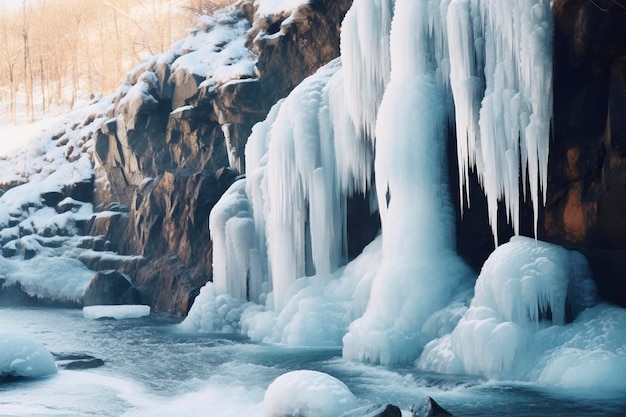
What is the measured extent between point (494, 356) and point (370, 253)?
488cm

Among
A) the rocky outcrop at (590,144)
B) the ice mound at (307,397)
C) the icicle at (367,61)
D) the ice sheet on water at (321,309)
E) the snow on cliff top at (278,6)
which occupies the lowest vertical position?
the ice mound at (307,397)

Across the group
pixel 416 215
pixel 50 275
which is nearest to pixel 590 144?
pixel 416 215

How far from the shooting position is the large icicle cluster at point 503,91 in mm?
10164

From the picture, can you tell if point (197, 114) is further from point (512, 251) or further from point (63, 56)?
point (63, 56)

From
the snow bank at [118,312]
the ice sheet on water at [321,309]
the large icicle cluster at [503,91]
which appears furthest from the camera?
the snow bank at [118,312]

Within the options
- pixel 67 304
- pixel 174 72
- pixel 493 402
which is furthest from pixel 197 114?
pixel 493 402

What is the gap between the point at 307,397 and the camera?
7574mm

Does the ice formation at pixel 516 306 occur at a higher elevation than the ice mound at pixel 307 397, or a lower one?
higher

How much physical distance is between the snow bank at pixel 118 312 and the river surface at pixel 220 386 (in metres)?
5.81

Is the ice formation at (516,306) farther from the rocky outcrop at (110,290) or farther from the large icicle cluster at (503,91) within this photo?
the rocky outcrop at (110,290)

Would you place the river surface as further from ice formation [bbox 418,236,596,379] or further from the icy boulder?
ice formation [bbox 418,236,596,379]

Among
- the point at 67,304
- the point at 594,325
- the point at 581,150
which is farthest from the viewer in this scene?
the point at 67,304

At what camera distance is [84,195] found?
29.7 metres

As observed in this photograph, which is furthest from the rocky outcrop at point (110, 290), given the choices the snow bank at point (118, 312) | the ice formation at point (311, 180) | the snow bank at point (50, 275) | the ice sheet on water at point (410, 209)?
the ice sheet on water at point (410, 209)
